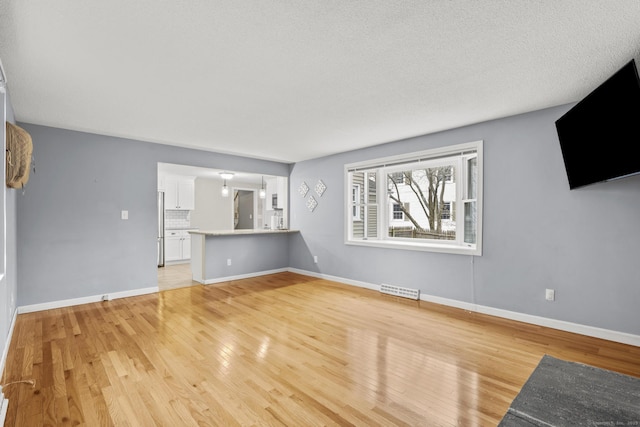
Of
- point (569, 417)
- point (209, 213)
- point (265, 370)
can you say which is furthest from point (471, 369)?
point (209, 213)

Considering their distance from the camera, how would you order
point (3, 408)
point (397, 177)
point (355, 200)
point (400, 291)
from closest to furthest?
point (3, 408) → point (400, 291) → point (397, 177) → point (355, 200)

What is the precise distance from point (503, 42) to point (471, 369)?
7.95ft

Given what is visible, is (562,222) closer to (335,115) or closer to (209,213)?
(335,115)

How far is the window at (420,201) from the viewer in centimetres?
412

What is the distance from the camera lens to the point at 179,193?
307 inches

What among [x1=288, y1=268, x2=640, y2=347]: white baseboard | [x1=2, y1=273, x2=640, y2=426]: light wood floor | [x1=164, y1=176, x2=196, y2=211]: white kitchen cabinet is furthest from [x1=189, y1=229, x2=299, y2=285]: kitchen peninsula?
[x1=288, y1=268, x2=640, y2=347]: white baseboard

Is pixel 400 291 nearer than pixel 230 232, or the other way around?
pixel 400 291

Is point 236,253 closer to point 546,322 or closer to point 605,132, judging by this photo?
point 546,322

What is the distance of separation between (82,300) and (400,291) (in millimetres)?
4482

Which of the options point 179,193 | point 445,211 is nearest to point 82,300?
point 179,193

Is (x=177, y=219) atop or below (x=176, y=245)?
atop

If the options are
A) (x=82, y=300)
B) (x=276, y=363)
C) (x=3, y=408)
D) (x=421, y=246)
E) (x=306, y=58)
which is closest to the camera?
(x=3, y=408)

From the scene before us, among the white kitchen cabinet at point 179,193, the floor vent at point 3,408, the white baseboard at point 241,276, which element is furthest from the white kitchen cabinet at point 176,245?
the floor vent at point 3,408

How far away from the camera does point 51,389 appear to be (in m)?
2.17
